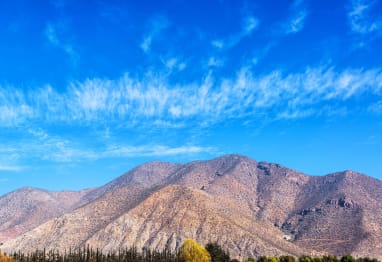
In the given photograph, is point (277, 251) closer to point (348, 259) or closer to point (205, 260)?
point (348, 259)

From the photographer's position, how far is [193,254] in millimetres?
117438

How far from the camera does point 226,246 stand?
633ft

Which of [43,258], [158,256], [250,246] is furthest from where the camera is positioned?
[250,246]

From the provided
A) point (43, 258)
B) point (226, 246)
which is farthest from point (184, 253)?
point (226, 246)

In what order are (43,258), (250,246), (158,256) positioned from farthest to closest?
(250,246) → (158,256) → (43,258)

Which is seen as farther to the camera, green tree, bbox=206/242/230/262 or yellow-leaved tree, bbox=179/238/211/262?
green tree, bbox=206/242/230/262

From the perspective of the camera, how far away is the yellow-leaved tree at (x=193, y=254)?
116244 millimetres

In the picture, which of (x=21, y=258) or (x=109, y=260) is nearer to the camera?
(x=21, y=258)

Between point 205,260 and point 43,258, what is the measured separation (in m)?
39.8

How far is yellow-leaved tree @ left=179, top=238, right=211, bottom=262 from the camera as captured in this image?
381 ft

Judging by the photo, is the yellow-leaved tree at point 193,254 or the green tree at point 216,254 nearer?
the yellow-leaved tree at point 193,254

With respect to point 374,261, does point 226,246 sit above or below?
above

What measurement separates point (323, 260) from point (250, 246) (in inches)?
2659

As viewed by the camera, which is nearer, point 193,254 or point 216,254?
point 193,254
